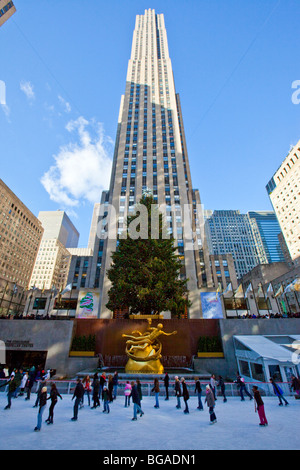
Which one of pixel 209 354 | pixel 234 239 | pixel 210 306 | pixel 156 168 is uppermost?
pixel 234 239

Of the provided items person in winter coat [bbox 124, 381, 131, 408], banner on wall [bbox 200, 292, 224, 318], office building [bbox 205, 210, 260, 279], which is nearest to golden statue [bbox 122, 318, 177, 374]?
person in winter coat [bbox 124, 381, 131, 408]

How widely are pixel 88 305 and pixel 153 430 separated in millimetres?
34977

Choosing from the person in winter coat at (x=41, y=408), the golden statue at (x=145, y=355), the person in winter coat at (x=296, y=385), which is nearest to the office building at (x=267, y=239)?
the golden statue at (x=145, y=355)

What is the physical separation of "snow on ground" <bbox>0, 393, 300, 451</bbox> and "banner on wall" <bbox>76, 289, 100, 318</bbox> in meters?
29.1

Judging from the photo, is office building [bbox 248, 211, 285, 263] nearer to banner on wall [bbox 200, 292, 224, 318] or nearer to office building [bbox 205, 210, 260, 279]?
office building [bbox 205, 210, 260, 279]

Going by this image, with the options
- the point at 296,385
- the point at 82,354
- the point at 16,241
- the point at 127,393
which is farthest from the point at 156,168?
the point at 16,241

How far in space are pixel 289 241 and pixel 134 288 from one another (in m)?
96.5

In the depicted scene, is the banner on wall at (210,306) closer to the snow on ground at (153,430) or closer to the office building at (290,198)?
the snow on ground at (153,430)

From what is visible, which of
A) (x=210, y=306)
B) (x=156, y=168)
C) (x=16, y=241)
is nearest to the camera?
(x=210, y=306)

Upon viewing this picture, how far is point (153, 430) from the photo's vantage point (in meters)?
8.17

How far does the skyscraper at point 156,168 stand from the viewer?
48.5 meters

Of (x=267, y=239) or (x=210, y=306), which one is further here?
(x=267, y=239)

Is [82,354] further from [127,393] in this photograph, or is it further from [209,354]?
[209,354]

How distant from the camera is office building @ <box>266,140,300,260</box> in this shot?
93800mm
